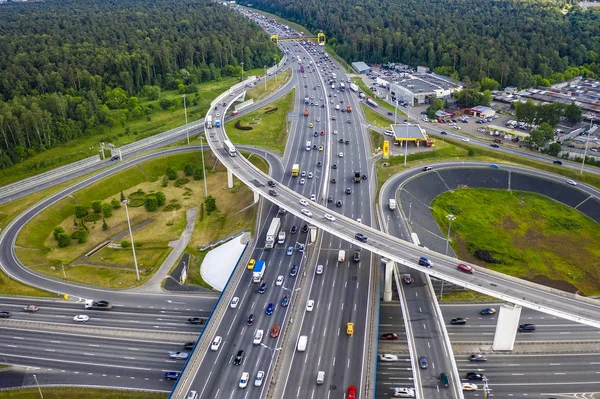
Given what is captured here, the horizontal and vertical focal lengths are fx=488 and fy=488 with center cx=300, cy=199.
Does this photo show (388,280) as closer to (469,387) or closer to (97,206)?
(469,387)

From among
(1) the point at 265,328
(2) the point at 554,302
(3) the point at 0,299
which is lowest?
(3) the point at 0,299

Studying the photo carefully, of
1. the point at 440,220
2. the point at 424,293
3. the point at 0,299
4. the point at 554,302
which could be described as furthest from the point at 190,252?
the point at 554,302

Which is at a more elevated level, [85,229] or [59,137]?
[59,137]

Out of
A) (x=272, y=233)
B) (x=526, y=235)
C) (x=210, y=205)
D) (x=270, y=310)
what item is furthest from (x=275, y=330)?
(x=526, y=235)

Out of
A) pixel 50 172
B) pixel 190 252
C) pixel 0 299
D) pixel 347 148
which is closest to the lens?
pixel 0 299

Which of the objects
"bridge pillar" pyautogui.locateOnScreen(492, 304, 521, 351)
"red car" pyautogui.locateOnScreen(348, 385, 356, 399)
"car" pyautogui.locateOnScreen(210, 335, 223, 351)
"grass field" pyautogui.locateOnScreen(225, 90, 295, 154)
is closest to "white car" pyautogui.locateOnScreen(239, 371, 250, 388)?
"car" pyautogui.locateOnScreen(210, 335, 223, 351)

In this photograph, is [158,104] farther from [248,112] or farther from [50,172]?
[50,172]

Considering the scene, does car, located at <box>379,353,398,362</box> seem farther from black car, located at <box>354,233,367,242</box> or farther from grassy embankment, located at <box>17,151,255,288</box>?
grassy embankment, located at <box>17,151,255,288</box>
